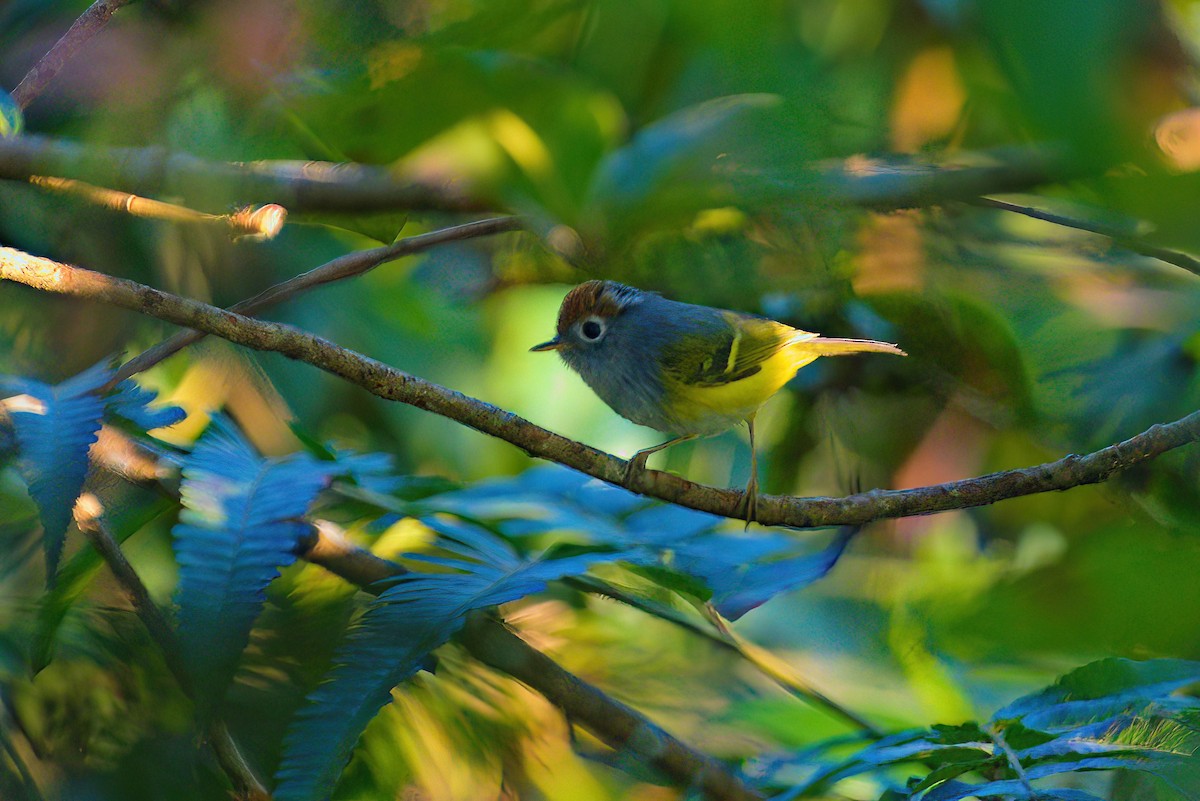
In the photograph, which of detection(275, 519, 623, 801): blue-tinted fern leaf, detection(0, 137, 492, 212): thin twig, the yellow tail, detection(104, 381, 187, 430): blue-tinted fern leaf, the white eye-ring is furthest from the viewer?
the white eye-ring

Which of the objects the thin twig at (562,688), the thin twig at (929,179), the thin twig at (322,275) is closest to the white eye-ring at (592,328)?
the thin twig at (322,275)

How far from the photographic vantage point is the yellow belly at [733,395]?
636 millimetres

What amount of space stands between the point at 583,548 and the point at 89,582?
7.0 inches

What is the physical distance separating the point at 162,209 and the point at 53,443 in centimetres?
26

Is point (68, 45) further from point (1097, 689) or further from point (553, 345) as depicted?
point (1097, 689)

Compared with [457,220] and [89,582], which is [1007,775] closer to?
[89,582]

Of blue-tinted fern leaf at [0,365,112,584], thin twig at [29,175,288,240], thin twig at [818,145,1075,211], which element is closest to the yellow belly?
thin twig at [818,145,1075,211]

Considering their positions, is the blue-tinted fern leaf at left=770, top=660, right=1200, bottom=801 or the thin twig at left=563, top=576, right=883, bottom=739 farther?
the thin twig at left=563, top=576, right=883, bottom=739

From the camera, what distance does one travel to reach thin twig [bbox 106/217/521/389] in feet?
1.38

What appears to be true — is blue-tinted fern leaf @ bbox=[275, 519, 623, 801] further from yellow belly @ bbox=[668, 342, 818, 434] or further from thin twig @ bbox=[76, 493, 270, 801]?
yellow belly @ bbox=[668, 342, 818, 434]

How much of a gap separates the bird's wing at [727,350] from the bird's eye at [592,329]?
0.05m

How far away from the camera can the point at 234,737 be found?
0.32 m

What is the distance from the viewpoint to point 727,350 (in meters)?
0.67

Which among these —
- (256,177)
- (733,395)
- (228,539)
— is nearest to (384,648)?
(228,539)
